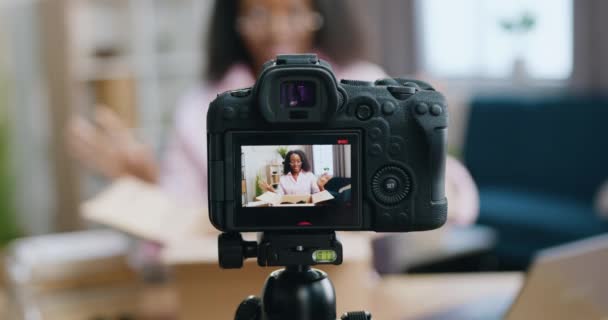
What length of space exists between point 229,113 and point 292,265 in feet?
0.51

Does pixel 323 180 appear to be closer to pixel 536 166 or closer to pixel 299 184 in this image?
pixel 299 184

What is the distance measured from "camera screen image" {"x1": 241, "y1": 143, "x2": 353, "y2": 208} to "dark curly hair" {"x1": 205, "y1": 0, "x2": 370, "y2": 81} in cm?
103

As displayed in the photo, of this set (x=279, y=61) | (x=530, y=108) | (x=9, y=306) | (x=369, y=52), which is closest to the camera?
(x=279, y=61)

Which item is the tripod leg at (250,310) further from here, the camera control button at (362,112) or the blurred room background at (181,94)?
the blurred room background at (181,94)

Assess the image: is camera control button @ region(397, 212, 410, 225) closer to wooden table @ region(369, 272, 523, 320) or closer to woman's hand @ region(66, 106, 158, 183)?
wooden table @ region(369, 272, 523, 320)

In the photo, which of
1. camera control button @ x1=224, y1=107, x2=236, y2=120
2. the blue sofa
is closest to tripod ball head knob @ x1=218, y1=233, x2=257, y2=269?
camera control button @ x1=224, y1=107, x2=236, y2=120

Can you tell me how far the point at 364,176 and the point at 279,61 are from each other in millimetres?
130

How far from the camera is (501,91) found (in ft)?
14.1

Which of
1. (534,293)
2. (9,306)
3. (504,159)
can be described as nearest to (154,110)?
(504,159)

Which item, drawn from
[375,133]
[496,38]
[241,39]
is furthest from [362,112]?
[496,38]

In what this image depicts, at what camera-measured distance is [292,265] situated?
2.59ft

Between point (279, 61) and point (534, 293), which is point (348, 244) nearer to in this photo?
point (534, 293)

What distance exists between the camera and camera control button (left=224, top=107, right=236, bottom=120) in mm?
748

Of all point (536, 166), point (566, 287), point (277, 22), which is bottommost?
point (536, 166)
